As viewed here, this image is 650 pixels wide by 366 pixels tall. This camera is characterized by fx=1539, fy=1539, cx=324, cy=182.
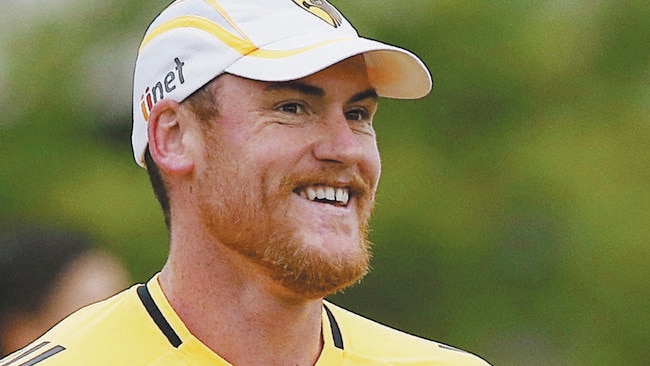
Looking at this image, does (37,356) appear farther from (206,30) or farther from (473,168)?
(473,168)

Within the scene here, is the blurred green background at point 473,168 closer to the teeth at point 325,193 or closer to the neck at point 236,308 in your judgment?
the neck at point 236,308

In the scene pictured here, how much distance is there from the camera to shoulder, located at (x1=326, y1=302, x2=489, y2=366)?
3744 millimetres

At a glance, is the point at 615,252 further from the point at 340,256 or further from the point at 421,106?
the point at 340,256

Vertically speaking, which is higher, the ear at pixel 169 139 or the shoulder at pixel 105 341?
the ear at pixel 169 139

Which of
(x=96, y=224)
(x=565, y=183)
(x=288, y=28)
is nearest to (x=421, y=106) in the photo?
(x=565, y=183)

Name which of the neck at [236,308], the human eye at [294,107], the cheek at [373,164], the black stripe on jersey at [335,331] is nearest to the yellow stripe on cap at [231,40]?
the human eye at [294,107]

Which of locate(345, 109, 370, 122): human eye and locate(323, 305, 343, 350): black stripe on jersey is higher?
locate(345, 109, 370, 122): human eye

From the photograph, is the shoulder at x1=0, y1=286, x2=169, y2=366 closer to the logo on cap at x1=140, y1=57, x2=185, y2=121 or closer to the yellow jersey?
the yellow jersey

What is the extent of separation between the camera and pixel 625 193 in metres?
7.23

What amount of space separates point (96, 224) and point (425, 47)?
1756 millimetres

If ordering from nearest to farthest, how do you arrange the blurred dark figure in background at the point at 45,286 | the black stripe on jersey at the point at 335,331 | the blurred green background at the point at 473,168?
the black stripe on jersey at the point at 335,331, the blurred dark figure in background at the point at 45,286, the blurred green background at the point at 473,168

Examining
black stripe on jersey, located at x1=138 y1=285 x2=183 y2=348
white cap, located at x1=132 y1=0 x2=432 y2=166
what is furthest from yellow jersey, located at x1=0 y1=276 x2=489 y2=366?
white cap, located at x1=132 y1=0 x2=432 y2=166

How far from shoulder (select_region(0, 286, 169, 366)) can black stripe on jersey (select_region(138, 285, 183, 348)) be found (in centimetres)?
1

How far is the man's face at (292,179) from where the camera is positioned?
3.38 m
